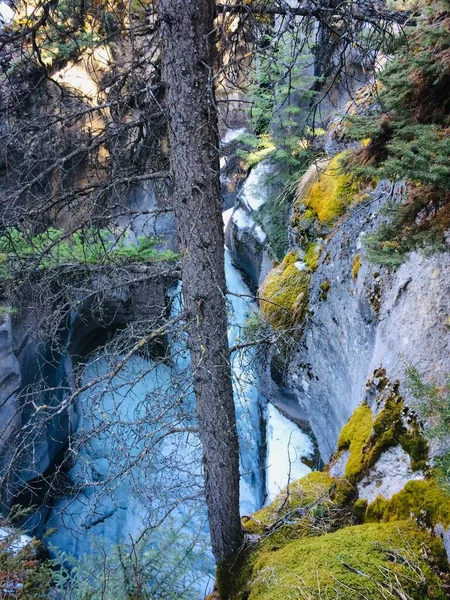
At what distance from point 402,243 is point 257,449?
746cm

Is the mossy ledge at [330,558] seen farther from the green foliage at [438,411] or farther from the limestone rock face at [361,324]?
the limestone rock face at [361,324]

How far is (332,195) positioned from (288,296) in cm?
169

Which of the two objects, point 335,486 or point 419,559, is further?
point 335,486

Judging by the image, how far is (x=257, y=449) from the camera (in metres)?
9.34

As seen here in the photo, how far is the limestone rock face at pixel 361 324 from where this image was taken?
132 inches

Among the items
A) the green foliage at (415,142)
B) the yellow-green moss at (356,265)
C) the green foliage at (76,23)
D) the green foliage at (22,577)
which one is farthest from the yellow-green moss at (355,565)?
the green foliage at (76,23)

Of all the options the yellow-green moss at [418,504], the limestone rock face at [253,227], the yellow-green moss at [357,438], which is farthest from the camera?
the limestone rock face at [253,227]

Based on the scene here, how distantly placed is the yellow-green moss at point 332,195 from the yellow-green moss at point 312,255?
1.28 ft

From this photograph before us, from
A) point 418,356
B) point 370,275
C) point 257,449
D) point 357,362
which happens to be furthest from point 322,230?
point 257,449

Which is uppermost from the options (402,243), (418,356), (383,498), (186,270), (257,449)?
(257,449)

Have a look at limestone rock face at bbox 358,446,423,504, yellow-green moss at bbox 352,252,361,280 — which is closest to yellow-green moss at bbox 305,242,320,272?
yellow-green moss at bbox 352,252,361,280

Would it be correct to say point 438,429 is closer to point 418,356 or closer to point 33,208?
point 418,356

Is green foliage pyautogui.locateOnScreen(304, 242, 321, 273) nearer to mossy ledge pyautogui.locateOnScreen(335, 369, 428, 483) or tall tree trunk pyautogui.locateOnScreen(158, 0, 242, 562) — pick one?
mossy ledge pyautogui.locateOnScreen(335, 369, 428, 483)

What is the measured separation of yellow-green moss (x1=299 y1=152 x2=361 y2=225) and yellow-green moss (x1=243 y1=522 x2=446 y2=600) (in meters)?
4.34
